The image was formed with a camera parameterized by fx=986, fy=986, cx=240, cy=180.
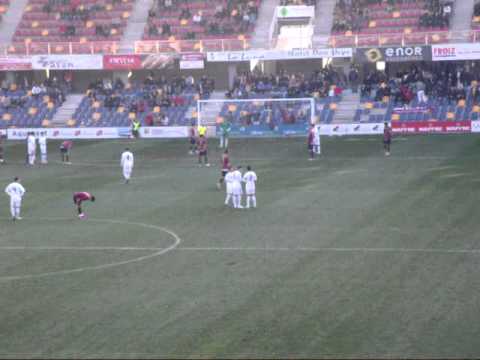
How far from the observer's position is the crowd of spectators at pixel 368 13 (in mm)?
65544

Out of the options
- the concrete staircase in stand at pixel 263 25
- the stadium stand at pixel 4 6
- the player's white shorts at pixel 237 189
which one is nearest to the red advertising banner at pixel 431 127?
the concrete staircase in stand at pixel 263 25

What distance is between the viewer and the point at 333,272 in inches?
950

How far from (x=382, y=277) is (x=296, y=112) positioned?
124ft

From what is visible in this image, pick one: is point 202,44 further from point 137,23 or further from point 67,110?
point 67,110

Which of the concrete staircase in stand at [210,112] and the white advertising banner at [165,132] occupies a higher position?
the concrete staircase in stand at [210,112]

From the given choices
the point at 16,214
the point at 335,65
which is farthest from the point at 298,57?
the point at 16,214

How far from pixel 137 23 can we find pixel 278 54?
13.0 meters

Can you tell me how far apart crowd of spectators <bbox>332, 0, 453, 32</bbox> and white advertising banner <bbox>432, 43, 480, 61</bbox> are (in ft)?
10.4

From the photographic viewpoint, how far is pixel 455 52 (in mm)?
62250

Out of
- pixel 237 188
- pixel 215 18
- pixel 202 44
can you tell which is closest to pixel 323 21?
pixel 215 18

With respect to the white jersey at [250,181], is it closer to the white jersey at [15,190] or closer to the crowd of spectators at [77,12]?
the white jersey at [15,190]

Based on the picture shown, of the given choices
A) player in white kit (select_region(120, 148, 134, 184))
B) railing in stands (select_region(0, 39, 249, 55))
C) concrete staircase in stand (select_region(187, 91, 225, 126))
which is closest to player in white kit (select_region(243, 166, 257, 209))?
player in white kit (select_region(120, 148, 134, 184))

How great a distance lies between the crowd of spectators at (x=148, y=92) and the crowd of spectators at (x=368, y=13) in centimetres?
1009

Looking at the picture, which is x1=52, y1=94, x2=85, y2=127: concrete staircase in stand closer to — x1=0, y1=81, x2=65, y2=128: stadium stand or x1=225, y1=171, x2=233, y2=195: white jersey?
x1=0, y1=81, x2=65, y2=128: stadium stand
